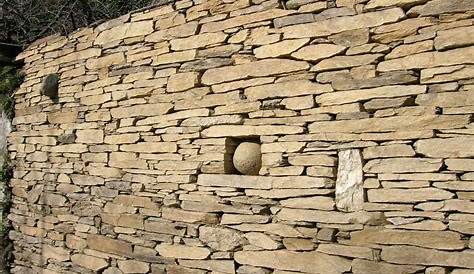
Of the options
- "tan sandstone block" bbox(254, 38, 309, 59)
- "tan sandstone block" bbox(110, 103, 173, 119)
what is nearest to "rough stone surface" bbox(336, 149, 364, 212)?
"tan sandstone block" bbox(254, 38, 309, 59)

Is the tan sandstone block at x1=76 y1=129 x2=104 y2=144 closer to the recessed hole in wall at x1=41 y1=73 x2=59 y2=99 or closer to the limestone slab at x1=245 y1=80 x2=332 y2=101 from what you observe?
the recessed hole in wall at x1=41 y1=73 x2=59 y2=99

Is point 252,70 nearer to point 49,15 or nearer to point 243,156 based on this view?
point 243,156

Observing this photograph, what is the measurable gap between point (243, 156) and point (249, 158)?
1.7 inches

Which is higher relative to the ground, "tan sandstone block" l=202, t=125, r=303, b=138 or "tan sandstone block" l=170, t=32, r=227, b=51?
"tan sandstone block" l=170, t=32, r=227, b=51

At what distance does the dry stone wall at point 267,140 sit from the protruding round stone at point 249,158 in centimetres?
5

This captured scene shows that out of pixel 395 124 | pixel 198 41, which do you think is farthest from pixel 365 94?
pixel 198 41

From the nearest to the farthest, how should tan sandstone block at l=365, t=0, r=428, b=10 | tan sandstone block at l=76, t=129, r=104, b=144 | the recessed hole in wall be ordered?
tan sandstone block at l=365, t=0, r=428, b=10 → tan sandstone block at l=76, t=129, r=104, b=144 → the recessed hole in wall

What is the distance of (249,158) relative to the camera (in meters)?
3.22

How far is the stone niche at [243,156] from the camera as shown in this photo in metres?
3.22

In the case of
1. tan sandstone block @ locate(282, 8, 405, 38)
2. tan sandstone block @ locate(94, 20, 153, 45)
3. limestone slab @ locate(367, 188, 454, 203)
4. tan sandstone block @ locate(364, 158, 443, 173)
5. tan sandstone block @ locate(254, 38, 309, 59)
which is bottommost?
limestone slab @ locate(367, 188, 454, 203)

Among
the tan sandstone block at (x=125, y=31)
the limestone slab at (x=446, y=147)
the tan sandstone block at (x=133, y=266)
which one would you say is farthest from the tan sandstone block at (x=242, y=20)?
the tan sandstone block at (x=133, y=266)

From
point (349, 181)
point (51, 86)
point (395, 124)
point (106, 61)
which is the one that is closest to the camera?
point (395, 124)

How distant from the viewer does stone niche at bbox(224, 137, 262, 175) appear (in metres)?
3.22

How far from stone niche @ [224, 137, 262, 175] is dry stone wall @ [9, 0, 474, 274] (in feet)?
0.05
